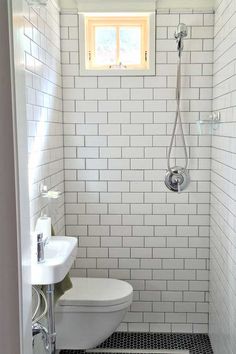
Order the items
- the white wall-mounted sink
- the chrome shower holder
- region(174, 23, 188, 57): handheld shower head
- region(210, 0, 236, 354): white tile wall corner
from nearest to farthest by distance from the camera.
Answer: the white wall-mounted sink
region(210, 0, 236, 354): white tile wall corner
region(174, 23, 188, 57): handheld shower head
the chrome shower holder

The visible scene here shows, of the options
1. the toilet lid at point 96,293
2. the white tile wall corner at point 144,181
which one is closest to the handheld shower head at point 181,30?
the white tile wall corner at point 144,181

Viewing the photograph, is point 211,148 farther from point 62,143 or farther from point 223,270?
point 62,143

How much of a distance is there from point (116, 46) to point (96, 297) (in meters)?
1.84

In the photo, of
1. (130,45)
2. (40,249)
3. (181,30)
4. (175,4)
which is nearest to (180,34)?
(181,30)

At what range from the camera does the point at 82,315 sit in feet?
8.10

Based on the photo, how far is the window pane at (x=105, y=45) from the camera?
300cm

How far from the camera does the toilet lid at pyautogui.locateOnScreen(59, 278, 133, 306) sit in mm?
2453

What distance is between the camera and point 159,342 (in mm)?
2986

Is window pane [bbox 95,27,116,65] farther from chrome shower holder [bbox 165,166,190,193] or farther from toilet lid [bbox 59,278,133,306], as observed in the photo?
toilet lid [bbox 59,278,133,306]

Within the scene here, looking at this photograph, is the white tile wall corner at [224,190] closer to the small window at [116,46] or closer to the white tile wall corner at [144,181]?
the white tile wall corner at [144,181]

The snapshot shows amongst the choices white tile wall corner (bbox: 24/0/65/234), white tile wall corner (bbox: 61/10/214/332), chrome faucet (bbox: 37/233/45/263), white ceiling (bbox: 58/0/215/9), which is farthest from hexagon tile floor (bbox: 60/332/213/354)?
white ceiling (bbox: 58/0/215/9)

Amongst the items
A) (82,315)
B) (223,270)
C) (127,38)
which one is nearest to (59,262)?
(82,315)

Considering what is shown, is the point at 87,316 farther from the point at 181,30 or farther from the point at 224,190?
the point at 181,30

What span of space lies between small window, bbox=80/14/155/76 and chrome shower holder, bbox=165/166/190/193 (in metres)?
0.75
